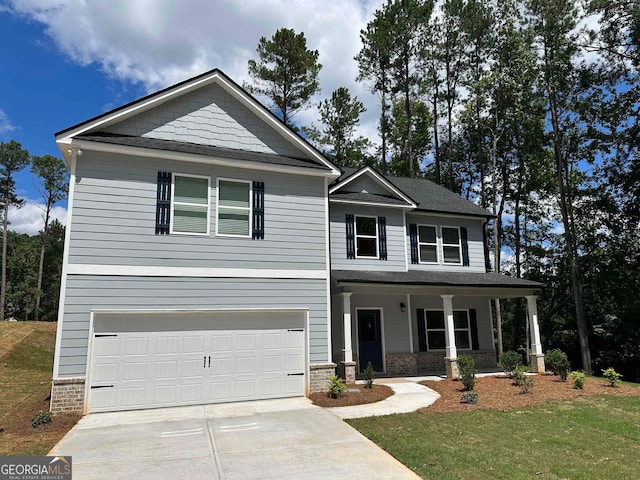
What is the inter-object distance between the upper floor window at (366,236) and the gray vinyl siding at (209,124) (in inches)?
158

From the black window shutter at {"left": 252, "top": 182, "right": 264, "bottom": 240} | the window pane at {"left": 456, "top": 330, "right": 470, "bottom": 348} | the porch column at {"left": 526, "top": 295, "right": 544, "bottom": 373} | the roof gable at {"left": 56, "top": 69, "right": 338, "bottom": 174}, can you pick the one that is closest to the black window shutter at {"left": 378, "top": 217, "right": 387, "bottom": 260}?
the roof gable at {"left": 56, "top": 69, "right": 338, "bottom": 174}

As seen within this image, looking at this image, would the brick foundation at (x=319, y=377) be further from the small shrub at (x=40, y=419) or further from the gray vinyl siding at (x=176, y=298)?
the small shrub at (x=40, y=419)

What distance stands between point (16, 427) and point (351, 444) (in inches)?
257

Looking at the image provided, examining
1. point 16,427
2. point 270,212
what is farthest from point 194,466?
point 270,212

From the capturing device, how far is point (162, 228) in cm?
1012

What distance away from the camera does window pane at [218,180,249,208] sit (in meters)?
10.9

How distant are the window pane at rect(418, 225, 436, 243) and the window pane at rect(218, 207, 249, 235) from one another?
25.3 ft

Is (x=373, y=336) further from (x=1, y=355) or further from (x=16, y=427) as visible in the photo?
(x=1, y=355)

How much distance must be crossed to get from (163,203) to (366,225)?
731 centimetres

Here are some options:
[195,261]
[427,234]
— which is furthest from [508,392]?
[195,261]

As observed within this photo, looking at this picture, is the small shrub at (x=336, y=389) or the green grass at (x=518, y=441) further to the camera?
the small shrub at (x=336, y=389)

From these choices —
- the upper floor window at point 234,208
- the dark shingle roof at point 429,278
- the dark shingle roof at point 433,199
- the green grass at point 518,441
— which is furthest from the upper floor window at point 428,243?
the upper floor window at point 234,208

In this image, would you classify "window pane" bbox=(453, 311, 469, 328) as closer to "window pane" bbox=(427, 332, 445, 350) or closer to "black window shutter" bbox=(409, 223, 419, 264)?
"window pane" bbox=(427, 332, 445, 350)

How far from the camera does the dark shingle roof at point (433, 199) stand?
16.3m
